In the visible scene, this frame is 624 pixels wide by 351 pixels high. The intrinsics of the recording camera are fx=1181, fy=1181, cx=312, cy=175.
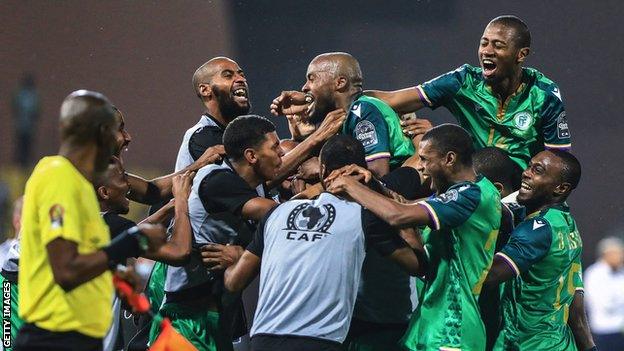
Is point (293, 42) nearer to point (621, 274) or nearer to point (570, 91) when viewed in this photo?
point (570, 91)

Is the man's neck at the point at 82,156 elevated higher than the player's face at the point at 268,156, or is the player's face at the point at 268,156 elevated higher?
the man's neck at the point at 82,156

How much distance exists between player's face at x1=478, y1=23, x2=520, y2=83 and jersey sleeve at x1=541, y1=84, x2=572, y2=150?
0.27 m

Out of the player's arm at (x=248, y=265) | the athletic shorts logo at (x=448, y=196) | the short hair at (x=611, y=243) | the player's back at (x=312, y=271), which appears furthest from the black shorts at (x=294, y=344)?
the short hair at (x=611, y=243)

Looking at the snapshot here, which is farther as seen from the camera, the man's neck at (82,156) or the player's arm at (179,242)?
the player's arm at (179,242)

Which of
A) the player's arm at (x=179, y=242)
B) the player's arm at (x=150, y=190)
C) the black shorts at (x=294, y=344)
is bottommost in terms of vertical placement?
the black shorts at (x=294, y=344)

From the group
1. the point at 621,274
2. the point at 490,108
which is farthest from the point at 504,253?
the point at 621,274

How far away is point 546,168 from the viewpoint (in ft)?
20.7

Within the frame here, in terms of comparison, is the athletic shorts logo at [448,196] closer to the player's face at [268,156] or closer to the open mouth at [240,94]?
the player's face at [268,156]

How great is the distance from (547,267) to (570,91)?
7.36 m

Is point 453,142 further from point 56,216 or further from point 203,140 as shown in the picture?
point 56,216

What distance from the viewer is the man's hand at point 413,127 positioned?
7.04 meters

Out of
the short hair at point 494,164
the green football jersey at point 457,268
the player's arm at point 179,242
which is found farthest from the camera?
the short hair at point 494,164

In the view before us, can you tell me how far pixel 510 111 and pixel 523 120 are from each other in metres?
0.10

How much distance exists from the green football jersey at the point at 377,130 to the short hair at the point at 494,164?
39 centimetres
